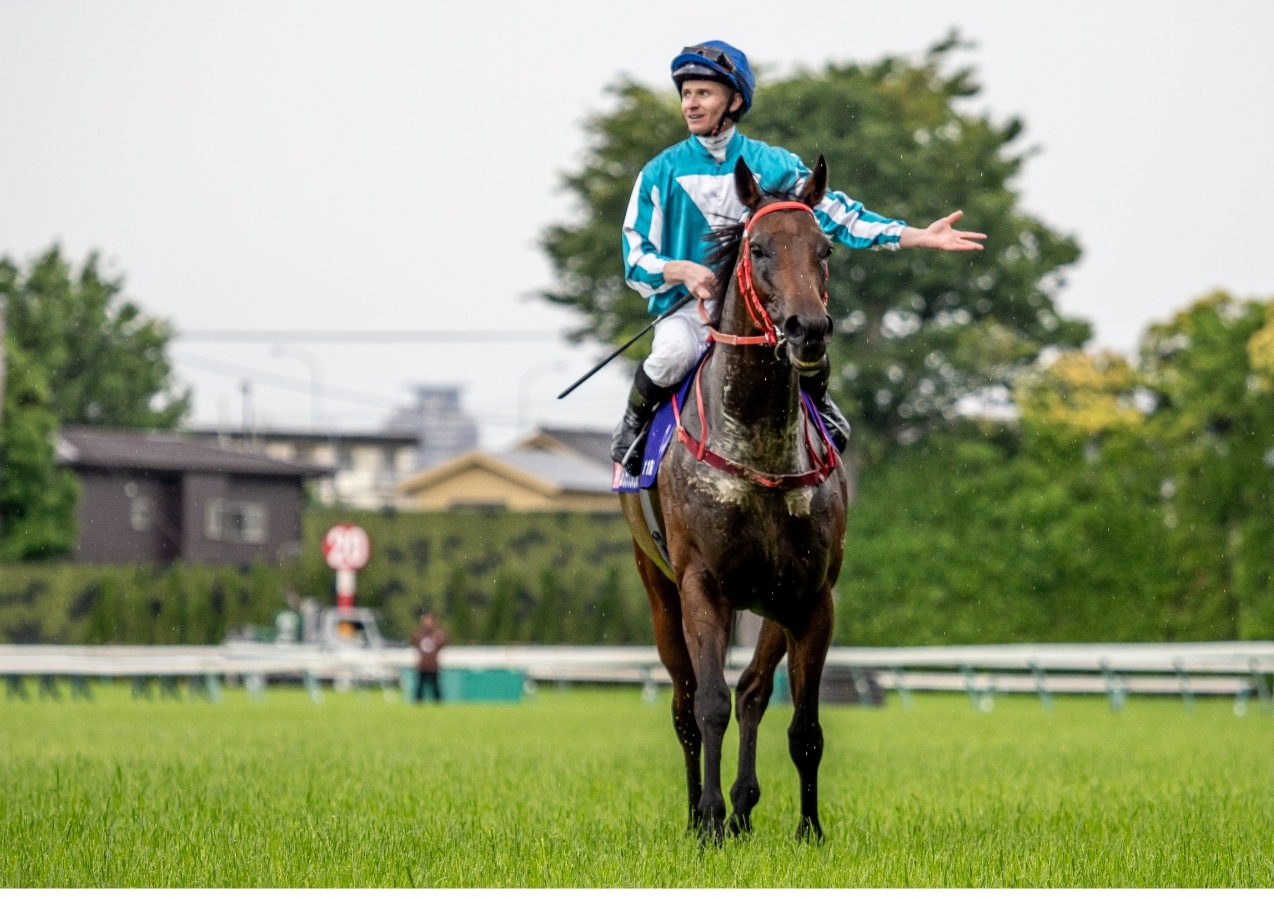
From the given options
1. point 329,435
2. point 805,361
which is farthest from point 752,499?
point 329,435

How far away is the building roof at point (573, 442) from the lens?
71.5 metres

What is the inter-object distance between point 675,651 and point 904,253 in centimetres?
2322

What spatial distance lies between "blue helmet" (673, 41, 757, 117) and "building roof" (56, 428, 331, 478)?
4521 centimetres

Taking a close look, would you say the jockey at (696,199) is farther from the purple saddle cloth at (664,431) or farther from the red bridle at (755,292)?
the red bridle at (755,292)

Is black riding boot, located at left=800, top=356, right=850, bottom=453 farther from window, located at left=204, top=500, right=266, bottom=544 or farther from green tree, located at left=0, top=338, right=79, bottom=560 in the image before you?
window, located at left=204, top=500, right=266, bottom=544

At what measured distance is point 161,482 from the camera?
5194 centimetres

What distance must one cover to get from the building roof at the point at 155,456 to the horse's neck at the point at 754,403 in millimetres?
45652

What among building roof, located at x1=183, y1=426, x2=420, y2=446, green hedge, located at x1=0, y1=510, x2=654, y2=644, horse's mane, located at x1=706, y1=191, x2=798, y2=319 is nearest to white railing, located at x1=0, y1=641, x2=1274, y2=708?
green hedge, located at x1=0, y1=510, x2=654, y2=644

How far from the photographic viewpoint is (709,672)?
21.5 ft

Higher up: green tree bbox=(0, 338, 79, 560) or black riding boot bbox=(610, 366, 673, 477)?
green tree bbox=(0, 338, 79, 560)

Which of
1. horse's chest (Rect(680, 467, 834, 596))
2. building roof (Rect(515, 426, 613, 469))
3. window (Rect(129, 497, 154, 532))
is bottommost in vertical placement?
horse's chest (Rect(680, 467, 834, 596))

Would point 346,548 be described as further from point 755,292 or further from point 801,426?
point 755,292

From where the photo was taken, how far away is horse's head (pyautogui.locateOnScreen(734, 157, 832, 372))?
561 cm

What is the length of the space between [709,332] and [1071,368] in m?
35.4
